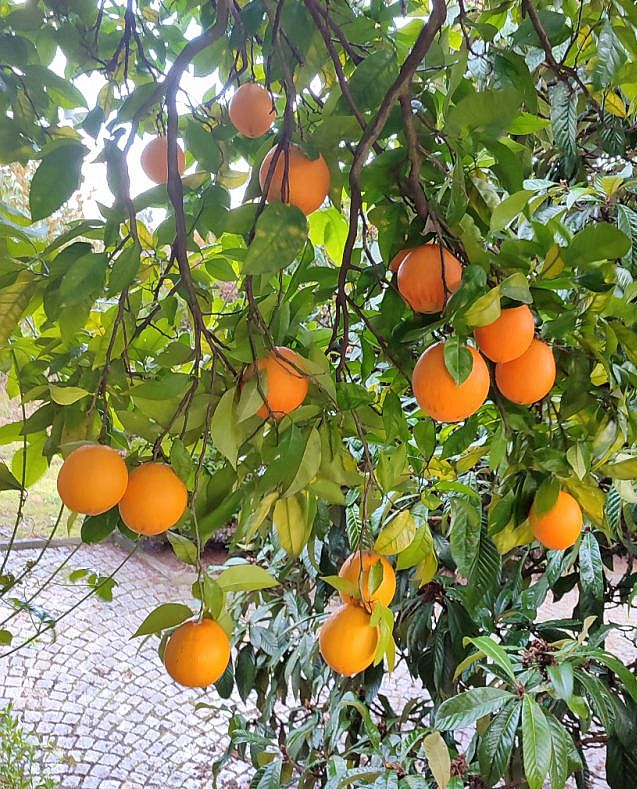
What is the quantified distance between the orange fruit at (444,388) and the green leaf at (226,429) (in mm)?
137

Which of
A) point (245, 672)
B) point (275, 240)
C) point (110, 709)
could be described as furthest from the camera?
point (110, 709)

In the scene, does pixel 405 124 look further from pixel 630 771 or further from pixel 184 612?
pixel 630 771

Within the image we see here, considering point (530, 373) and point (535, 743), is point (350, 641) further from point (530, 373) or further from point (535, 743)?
point (535, 743)

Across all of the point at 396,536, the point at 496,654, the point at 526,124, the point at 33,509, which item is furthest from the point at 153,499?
the point at 33,509

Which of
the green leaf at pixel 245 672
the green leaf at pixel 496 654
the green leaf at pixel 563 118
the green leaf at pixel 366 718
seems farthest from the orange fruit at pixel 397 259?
the green leaf at pixel 245 672

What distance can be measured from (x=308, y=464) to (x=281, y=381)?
6cm

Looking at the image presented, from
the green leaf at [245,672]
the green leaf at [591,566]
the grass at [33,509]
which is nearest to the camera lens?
the green leaf at [591,566]

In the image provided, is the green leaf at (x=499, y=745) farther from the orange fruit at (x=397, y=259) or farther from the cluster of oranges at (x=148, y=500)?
the orange fruit at (x=397, y=259)

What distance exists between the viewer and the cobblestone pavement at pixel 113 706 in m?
2.03

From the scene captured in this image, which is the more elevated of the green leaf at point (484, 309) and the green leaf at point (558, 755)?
the green leaf at point (484, 309)

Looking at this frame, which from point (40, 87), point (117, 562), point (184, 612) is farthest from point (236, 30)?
point (117, 562)

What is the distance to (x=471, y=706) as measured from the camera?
0.87 meters

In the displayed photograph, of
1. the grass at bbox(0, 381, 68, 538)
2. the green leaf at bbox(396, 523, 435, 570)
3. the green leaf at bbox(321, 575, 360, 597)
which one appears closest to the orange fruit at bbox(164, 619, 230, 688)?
the green leaf at bbox(321, 575, 360, 597)

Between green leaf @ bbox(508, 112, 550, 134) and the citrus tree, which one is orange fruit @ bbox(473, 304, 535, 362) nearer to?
the citrus tree
